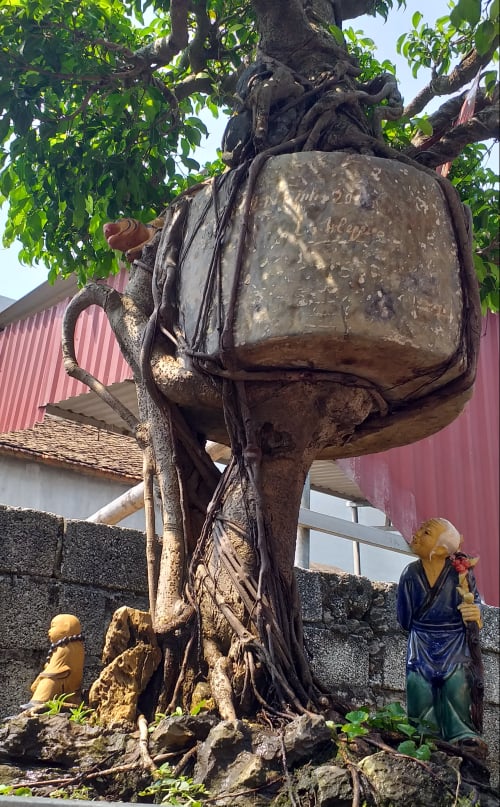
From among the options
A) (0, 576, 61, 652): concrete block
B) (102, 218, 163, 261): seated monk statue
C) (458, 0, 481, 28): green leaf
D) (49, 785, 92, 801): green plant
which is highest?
(102, 218, 163, 261): seated monk statue

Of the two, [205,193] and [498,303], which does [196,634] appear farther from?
[498,303]

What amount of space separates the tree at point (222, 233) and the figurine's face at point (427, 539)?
527 mm

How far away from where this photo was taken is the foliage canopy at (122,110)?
4684 millimetres

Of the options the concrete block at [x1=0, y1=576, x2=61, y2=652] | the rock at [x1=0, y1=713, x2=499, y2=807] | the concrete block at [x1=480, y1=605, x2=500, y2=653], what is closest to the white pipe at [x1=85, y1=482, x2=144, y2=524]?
the concrete block at [x1=0, y1=576, x2=61, y2=652]

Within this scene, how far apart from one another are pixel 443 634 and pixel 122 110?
3785 mm

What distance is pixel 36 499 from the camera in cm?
1071

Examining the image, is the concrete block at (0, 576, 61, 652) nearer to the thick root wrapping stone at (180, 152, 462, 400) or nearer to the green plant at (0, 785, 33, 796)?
the green plant at (0, 785, 33, 796)

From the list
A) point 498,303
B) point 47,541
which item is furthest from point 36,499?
point 498,303

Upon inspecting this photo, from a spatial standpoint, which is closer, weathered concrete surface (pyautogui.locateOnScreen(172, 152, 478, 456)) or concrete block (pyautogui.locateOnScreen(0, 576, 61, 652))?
weathered concrete surface (pyautogui.locateOnScreen(172, 152, 478, 456))

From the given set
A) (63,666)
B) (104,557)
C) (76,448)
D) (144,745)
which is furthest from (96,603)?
(76,448)

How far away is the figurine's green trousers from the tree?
36.6 inches

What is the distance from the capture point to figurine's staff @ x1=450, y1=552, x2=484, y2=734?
13.1 feet

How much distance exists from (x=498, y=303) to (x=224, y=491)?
2538 millimetres

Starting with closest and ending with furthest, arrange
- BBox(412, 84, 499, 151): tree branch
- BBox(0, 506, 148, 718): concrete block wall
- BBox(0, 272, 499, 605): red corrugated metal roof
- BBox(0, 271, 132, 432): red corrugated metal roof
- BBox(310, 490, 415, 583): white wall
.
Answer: BBox(0, 506, 148, 718): concrete block wall
BBox(412, 84, 499, 151): tree branch
BBox(0, 272, 499, 605): red corrugated metal roof
BBox(0, 271, 132, 432): red corrugated metal roof
BBox(310, 490, 415, 583): white wall
